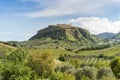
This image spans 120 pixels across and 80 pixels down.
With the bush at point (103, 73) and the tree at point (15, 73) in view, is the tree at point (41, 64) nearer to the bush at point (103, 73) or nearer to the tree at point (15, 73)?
the tree at point (15, 73)

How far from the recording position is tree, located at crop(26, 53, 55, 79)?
127m

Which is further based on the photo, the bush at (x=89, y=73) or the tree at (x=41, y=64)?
the tree at (x=41, y=64)

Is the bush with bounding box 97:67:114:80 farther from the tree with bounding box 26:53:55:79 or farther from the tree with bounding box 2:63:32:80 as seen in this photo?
the tree with bounding box 2:63:32:80

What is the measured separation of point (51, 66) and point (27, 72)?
22.1 metres

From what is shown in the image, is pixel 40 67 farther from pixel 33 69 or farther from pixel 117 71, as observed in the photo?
pixel 117 71

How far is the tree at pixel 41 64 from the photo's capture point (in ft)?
417

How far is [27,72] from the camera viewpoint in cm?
10812

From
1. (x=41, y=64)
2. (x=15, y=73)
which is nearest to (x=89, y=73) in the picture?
(x=41, y=64)

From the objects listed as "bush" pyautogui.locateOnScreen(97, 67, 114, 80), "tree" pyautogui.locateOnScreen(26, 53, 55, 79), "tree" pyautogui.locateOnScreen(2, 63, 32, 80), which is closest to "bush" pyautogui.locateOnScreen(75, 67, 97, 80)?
"bush" pyautogui.locateOnScreen(97, 67, 114, 80)

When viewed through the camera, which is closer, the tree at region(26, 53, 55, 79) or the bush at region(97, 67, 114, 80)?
the bush at region(97, 67, 114, 80)

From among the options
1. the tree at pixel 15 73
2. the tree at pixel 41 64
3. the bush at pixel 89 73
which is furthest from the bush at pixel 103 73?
the tree at pixel 15 73

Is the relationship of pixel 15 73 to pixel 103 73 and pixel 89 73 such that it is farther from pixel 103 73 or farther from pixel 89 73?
pixel 103 73

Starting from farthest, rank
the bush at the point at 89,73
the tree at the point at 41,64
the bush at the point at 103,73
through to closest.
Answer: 1. the tree at the point at 41,64
2. the bush at the point at 103,73
3. the bush at the point at 89,73

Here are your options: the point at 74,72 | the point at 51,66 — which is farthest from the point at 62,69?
the point at 74,72
